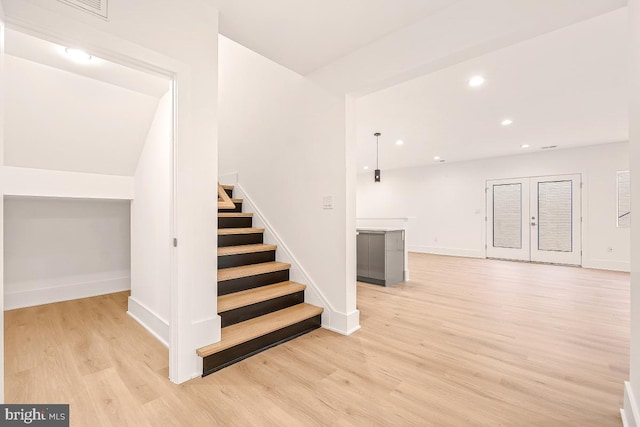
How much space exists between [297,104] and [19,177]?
2.77 m

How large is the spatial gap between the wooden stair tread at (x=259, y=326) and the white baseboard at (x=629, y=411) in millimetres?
2043

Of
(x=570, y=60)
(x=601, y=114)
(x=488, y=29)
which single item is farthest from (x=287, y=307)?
(x=601, y=114)

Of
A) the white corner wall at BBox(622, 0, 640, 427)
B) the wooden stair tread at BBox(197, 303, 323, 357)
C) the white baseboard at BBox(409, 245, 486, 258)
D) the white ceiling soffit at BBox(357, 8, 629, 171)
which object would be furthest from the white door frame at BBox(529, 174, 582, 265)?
the wooden stair tread at BBox(197, 303, 323, 357)

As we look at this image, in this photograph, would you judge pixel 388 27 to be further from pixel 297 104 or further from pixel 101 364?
Result: pixel 101 364

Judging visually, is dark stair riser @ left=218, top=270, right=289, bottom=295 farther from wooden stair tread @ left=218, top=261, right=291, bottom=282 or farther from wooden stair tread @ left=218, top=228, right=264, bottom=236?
wooden stair tread @ left=218, top=228, right=264, bottom=236

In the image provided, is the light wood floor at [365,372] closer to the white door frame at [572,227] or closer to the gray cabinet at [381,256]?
the gray cabinet at [381,256]

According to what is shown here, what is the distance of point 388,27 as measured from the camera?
2277 millimetres

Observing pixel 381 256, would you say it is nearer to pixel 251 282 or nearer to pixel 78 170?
pixel 251 282

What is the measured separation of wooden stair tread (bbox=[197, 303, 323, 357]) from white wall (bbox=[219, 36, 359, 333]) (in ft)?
0.71

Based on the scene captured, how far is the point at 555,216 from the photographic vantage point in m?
6.67

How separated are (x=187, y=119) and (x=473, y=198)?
780 cm

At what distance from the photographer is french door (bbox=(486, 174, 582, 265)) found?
6465 mm

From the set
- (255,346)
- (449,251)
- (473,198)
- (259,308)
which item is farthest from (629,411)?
(449,251)

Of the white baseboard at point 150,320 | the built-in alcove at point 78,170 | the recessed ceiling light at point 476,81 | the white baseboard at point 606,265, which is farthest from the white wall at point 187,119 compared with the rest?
the white baseboard at point 606,265
